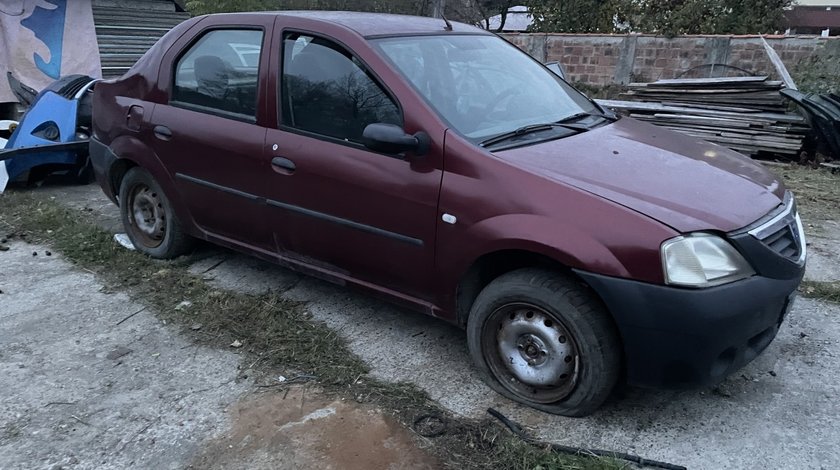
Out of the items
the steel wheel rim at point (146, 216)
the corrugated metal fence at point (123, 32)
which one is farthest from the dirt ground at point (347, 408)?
the corrugated metal fence at point (123, 32)

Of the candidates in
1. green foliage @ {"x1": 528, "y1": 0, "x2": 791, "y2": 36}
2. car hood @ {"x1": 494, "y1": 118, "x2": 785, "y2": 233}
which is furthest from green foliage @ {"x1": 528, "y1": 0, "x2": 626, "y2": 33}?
car hood @ {"x1": 494, "y1": 118, "x2": 785, "y2": 233}

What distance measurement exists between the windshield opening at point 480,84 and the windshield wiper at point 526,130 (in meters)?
0.03

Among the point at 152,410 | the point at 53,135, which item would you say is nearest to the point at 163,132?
the point at 152,410

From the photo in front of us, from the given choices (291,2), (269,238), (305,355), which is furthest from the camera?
(291,2)

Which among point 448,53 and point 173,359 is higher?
point 448,53

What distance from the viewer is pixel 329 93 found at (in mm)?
3588

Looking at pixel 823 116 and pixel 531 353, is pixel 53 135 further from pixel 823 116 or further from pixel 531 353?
pixel 823 116

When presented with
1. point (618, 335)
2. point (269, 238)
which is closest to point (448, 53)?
point (269, 238)

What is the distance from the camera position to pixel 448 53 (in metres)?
3.73

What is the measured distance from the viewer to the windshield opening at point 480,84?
337 cm

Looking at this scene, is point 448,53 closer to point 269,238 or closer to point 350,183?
point 350,183

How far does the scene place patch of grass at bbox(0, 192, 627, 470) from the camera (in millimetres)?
2801

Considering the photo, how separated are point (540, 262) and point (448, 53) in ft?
4.69

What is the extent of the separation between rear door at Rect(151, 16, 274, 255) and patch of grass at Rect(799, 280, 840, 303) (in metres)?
3.54
